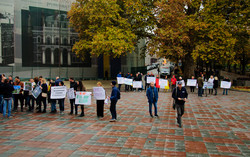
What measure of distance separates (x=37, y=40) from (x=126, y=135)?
25934mm

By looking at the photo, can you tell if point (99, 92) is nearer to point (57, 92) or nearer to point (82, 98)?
point (82, 98)

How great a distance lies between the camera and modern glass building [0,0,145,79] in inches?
1107

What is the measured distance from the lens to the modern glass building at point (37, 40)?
28125 mm

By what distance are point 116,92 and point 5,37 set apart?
78.7 ft

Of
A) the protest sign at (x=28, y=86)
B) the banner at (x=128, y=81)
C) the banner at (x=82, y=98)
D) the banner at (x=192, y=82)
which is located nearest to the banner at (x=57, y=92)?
the banner at (x=82, y=98)

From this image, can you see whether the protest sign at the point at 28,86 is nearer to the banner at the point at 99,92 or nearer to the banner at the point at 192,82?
the banner at the point at 99,92

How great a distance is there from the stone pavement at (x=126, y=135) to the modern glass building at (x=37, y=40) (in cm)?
1989

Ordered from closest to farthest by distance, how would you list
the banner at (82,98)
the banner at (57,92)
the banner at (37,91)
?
1. the banner at (82,98)
2. the banner at (57,92)
3. the banner at (37,91)

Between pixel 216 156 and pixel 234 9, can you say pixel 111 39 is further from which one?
pixel 216 156

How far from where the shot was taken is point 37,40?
2986 cm

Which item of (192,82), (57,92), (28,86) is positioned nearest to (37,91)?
(28,86)

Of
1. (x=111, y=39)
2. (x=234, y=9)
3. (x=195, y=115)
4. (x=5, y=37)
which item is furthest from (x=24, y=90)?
(x=234, y=9)

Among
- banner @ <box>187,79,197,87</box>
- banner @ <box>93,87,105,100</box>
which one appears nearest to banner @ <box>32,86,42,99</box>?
banner @ <box>93,87,105,100</box>

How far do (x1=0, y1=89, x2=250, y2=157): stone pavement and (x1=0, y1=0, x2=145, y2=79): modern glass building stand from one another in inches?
783
